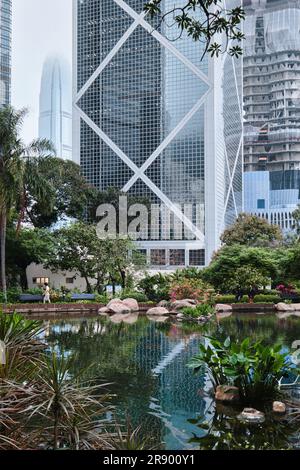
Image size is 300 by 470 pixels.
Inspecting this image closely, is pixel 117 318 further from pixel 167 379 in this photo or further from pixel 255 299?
pixel 167 379

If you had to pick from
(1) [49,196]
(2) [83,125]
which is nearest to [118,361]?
(1) [49,196]

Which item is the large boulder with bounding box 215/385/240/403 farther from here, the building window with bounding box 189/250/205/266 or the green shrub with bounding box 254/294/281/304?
the building window with bounding box 189/250/205/266

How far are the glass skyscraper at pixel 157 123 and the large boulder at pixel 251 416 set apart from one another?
58.8m

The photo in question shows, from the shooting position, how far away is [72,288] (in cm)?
3462

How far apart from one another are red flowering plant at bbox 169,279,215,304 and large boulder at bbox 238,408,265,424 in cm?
1892

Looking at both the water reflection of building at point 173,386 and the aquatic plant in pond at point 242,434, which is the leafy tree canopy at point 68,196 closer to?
the water reflection of building at point 173,386

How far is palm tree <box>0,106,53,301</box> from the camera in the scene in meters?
25.8

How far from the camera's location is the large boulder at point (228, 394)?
29.2 feet

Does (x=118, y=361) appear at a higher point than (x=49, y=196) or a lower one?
lower

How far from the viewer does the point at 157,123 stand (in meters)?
72.1

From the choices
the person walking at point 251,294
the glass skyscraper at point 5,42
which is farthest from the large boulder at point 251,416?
the glass skyscraper at point 5,42

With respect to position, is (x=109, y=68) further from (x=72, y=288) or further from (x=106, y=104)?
(x=72, y=288)

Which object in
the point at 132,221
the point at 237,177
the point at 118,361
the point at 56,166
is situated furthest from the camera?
the point at 237,177

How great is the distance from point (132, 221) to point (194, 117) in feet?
49.8
